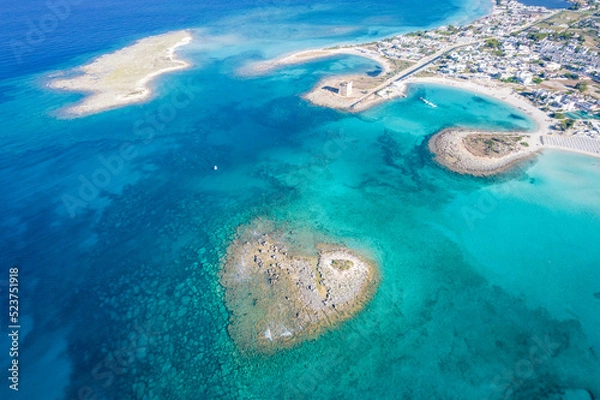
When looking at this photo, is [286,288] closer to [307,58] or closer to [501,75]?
[501,75]

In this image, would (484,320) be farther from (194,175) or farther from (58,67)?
(58,67)

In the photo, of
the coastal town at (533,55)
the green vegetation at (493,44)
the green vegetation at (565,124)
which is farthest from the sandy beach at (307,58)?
the green vegetation at (565,124)

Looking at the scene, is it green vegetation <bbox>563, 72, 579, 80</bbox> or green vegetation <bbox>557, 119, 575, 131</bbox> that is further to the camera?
green vegetation <bbox>563, 72, 579, 80</bbox>

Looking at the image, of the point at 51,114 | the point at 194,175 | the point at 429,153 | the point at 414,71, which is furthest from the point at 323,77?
the point at 51,114

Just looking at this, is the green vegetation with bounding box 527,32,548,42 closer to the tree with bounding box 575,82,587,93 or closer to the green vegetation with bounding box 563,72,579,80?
the green vegetation with bounding box 563,72,579,80

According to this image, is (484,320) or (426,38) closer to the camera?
(484,320)

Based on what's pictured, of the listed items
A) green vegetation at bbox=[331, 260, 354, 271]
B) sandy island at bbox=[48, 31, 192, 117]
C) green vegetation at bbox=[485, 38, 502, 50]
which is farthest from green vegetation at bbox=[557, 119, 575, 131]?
sandy island at bbox=[48, 31, 192, 117]

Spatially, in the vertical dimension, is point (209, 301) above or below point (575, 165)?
below
